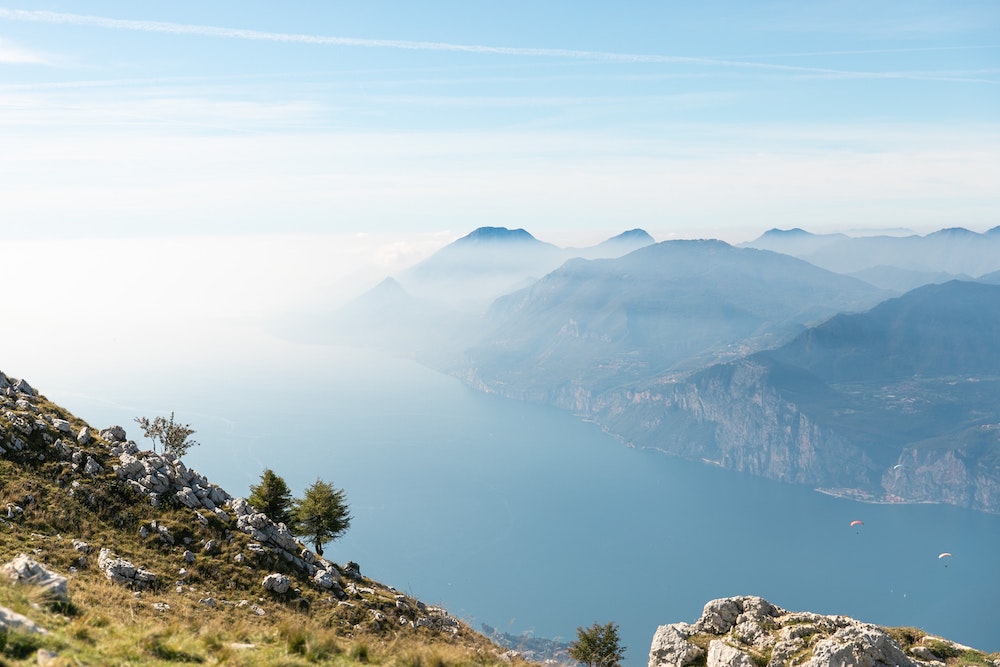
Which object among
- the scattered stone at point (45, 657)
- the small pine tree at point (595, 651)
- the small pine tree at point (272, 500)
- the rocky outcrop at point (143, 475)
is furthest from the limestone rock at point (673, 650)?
the small pine tree at point (272, 500)

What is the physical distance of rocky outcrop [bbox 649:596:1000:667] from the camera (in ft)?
60.5

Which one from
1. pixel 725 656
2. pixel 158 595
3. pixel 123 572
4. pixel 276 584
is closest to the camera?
pixel 725 656

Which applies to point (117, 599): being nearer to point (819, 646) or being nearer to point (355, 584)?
point (355, 584)

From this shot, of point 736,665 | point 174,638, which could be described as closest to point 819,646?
point 736,665

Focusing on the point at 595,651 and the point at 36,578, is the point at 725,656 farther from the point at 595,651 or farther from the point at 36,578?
the point at 36,578

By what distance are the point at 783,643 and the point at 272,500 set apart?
1280 inches

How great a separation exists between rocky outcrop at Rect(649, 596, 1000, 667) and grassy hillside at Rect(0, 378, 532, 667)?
6.96 meters

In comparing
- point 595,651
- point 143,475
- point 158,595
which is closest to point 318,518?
point 143,475

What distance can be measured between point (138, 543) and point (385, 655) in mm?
15335

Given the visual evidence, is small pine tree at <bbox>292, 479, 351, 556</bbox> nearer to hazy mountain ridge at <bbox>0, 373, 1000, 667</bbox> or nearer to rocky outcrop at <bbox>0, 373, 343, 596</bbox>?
rocky outcrop at <bbox>0, 373, 343, 596</bbox>

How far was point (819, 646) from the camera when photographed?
18.7 m

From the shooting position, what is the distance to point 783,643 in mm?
20562

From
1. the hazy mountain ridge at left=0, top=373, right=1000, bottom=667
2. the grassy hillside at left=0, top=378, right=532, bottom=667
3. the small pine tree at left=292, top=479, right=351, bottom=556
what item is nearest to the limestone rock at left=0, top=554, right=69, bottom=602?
the hazy mountain ridge at left=0, top=373, right=1000, bottom=667

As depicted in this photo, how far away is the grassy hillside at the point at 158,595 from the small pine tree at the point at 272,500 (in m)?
11.2
